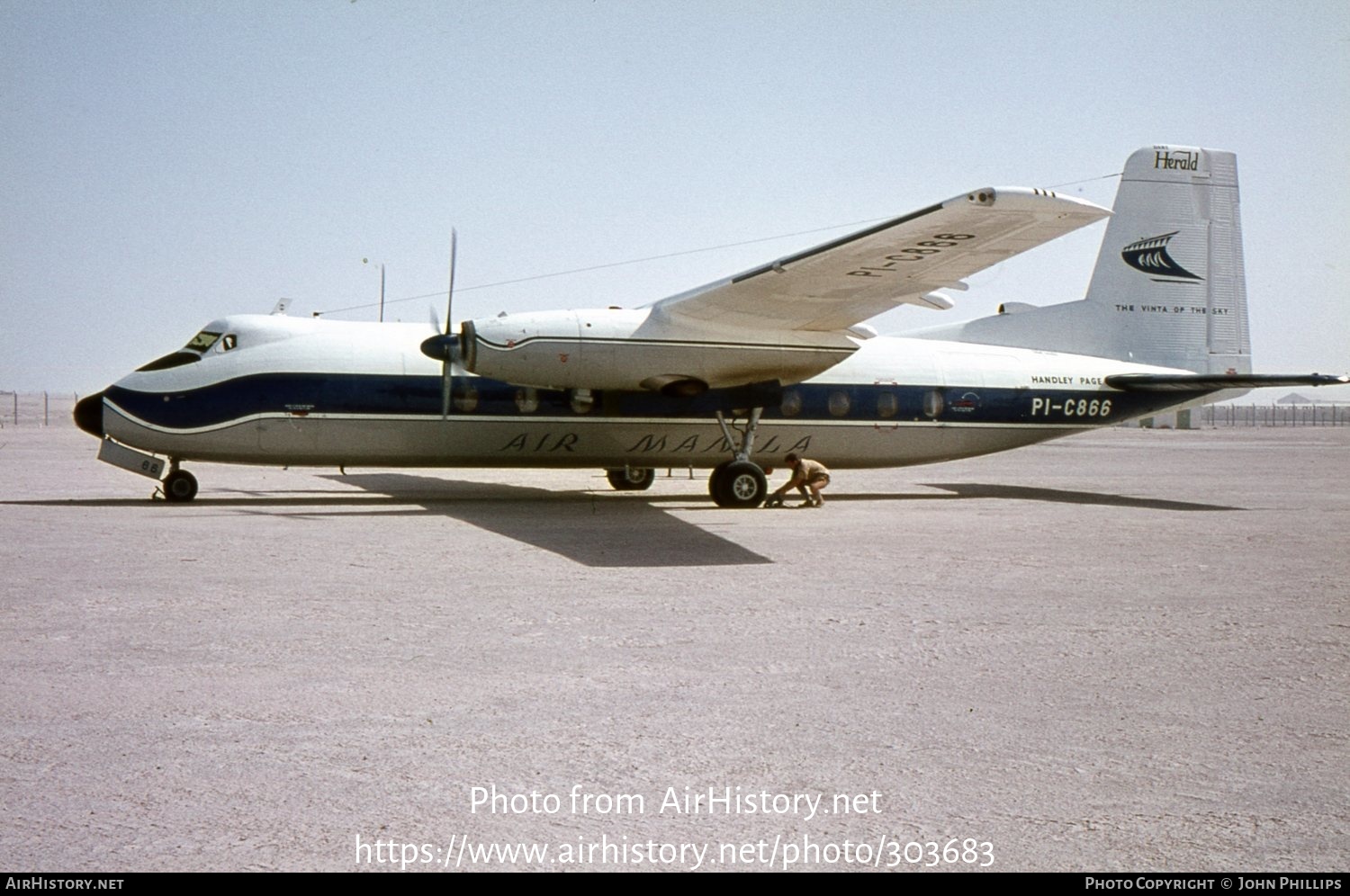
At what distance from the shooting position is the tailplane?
21.3 metres

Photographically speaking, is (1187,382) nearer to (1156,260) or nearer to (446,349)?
(1156,260)

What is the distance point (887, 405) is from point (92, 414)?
13801mm

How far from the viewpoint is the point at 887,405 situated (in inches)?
798

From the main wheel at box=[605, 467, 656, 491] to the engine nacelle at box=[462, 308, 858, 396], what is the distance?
4975 millimetres

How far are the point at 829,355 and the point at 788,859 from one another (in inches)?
551

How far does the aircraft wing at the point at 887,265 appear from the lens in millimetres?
11664

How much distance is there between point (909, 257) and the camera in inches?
543

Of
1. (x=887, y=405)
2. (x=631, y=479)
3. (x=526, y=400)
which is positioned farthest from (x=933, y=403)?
(x=526, y=400)

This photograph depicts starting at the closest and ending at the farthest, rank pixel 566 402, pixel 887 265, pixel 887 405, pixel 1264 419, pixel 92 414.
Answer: pixel 887 265
pixel 92 414
pixel 566 402
pixel 887 405
pixel 1264 419

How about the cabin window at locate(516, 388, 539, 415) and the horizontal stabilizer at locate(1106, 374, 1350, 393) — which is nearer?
the cabin window at locate(516, 388, 539, 415)

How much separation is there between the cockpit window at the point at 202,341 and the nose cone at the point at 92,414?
161 centimetres

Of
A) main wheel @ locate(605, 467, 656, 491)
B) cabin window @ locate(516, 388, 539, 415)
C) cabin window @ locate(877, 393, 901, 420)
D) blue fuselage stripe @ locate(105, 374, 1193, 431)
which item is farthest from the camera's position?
main wheel @ locate(605, 467, 656, 491)

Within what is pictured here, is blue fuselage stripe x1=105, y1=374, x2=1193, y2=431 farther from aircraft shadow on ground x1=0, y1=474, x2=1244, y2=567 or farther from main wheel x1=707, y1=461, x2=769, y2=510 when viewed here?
aircraft shadow on ground x1=0, y1=474, x2=1244, y2=567

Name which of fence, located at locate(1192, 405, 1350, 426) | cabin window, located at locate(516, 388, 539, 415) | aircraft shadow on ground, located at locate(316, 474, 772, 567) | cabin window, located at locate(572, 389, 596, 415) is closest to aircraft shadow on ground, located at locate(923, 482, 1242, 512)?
aircraft shadow on ground, located at locate(316, 474, 772, 567)
